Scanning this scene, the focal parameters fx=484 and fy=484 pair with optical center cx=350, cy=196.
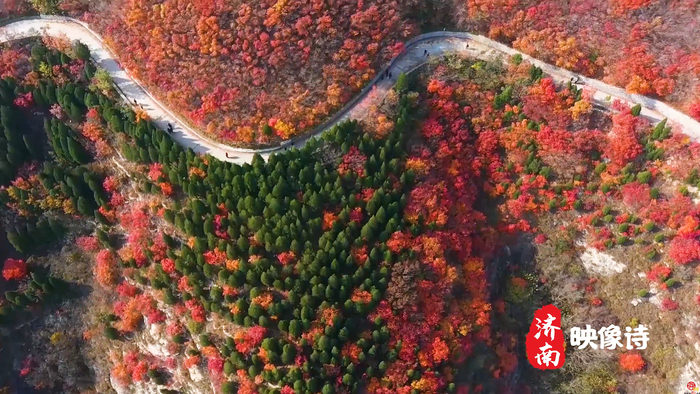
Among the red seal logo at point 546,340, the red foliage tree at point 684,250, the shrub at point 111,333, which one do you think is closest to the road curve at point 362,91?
the red foliage tree at point 684,250

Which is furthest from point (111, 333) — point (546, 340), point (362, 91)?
point (546, 340)

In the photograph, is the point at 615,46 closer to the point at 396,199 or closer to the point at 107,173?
the point at 396,199

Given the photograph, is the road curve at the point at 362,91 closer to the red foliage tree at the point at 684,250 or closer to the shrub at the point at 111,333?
the red foliage tree at the point at 684,250

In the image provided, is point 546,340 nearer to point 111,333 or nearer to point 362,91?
point 362,91

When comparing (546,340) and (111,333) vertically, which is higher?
(111,333)

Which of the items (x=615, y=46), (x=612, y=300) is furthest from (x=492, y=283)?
(x=615, y=46)

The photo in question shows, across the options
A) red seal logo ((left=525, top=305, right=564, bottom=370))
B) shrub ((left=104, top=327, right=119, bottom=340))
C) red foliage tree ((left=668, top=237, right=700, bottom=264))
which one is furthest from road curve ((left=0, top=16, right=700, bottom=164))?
red seal logo ((left=525, top=305, right=564, bottom=370))

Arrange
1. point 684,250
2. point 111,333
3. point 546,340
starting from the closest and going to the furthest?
point 684,250 < point 111,333 < point 546,340

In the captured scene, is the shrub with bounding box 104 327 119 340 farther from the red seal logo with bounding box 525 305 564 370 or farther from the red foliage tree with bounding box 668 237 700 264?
the red foliage tree with bounding box 668 237 700 264
